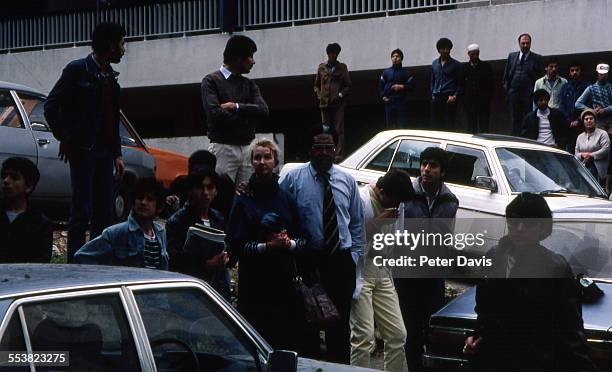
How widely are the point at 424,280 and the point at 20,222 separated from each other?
3.41 meters

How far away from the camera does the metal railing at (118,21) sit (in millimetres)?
26078

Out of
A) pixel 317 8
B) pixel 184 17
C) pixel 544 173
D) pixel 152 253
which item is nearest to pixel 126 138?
pixel 544 173

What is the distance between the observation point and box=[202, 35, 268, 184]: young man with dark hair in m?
9.75

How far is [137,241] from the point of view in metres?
6.98

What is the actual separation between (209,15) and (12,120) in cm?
1326

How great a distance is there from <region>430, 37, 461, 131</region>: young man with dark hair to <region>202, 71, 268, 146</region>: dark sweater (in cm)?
876

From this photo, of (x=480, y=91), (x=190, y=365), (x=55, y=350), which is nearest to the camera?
(x=55, y=350)

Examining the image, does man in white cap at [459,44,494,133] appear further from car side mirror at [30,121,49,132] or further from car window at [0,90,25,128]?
car window at [0,90,25,128]

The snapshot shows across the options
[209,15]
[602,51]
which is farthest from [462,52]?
[209,15]

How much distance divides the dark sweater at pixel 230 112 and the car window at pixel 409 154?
3205 mm

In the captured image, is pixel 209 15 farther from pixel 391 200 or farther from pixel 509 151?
pixel 391 200

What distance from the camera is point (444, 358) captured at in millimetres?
8625

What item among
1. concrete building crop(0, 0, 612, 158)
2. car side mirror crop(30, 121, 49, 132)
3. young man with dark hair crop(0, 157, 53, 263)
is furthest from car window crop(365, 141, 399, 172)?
concrete building crop(0, 0, 612, 158)

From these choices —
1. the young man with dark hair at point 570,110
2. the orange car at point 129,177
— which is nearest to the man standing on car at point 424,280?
the orange car at point 129,177
